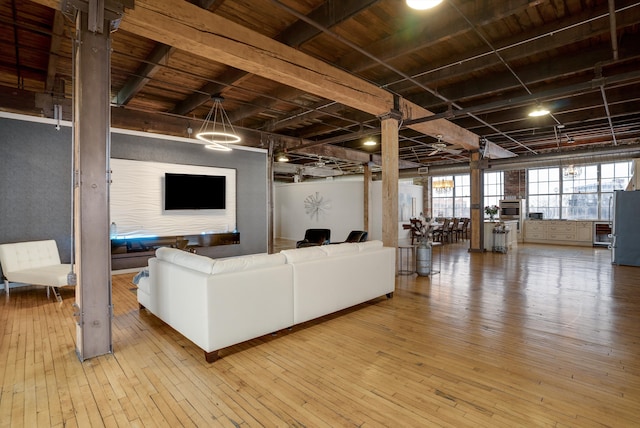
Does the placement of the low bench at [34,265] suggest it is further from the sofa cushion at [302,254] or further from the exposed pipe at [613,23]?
the exposed pipe at [613,23]

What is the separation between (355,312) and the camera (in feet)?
12.7

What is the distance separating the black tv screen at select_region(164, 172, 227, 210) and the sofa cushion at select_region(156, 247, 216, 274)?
353 centimetres

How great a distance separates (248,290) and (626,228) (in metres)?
8.18

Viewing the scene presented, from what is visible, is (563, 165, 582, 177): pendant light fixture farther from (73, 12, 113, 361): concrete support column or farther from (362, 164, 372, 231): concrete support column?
(73, 12, 113, 361): concrete support column

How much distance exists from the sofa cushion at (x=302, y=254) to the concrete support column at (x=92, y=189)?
158 centimetres

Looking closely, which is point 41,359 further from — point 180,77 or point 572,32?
point 572,32

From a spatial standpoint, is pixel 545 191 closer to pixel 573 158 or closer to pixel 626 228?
pixel 573 158

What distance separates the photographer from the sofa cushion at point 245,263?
2.67 meters

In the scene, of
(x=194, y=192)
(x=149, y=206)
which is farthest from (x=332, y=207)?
(x=149, y=206)

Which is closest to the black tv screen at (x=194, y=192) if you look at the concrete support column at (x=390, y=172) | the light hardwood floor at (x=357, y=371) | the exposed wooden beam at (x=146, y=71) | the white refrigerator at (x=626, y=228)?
the exposed wooden beam at (x=146, y=71)

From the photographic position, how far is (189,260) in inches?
113

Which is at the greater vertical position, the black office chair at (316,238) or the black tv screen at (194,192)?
the black tv screen at (194,192)

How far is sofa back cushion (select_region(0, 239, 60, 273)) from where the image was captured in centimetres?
446

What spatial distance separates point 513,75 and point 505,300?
136 inches
